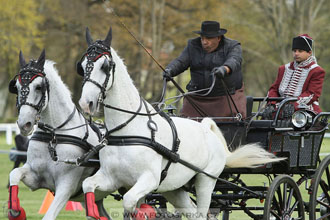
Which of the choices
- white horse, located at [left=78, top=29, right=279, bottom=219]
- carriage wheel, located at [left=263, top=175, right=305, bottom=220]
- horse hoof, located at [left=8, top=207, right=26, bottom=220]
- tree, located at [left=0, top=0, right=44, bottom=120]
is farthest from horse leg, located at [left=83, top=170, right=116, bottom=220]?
tree, located at [left=0, top=0, right=44, bottom=120]

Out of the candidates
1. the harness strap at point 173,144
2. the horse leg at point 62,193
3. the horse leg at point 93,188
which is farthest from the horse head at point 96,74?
the horse leg at point 62,193

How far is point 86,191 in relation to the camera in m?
5.44

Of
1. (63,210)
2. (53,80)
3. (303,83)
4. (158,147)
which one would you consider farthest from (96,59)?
(63,210)

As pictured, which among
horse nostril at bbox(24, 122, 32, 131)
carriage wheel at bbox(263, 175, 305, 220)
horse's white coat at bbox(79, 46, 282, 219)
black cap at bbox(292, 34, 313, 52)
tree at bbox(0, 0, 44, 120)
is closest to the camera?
horse's white coat at bbox(79, 46, 282, 219)

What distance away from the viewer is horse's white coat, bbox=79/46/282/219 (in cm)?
543

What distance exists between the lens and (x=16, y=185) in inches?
237

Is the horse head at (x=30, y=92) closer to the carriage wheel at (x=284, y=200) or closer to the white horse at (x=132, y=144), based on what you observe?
the white horse at (x=132, y=144)

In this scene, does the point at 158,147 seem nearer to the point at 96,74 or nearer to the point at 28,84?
the point at 96,74

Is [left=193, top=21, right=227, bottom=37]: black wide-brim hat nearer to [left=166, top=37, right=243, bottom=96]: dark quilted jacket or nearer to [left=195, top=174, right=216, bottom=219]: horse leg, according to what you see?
[left=166, top=37, right=243, bottom=96]: dark quilted jacket

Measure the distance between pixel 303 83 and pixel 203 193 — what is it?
1.85 meters

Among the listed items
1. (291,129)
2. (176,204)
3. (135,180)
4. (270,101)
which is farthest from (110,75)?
(270,101)

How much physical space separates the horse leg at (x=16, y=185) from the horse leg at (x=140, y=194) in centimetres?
115

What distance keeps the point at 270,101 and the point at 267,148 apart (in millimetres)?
942

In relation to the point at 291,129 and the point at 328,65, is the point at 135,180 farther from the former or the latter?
the point at 328,65
